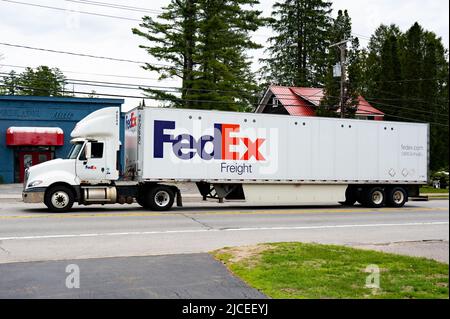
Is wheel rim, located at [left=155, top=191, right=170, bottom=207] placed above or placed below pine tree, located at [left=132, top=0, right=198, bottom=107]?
below

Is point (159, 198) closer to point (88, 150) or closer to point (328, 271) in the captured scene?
point (88, 150)

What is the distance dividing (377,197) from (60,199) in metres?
12.7

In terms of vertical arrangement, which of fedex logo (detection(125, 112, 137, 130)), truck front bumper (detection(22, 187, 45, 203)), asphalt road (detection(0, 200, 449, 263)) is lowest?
asphalt road (detection(0, 200, 449, 263))

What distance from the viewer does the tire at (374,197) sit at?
21422 mm

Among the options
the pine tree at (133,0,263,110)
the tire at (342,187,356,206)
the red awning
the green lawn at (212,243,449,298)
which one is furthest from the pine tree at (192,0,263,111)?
the green lawn at (212,243,449,298)

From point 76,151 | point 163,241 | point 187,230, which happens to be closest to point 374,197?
point 187,230

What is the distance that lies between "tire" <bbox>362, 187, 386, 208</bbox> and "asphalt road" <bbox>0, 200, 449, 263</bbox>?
7.20 feet

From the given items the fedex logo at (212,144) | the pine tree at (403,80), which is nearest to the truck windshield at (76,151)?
the fedex logo at (212,144)

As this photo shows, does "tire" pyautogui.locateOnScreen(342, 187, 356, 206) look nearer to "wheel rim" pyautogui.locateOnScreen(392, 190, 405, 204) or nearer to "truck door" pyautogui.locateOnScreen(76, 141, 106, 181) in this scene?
"wheel rim" pyautogui.locateOnScreen(392, 190, 405, 204)

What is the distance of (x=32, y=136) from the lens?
118 feet

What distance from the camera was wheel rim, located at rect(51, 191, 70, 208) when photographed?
56.7 ft

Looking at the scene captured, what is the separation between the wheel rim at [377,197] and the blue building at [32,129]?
20.9 meters
